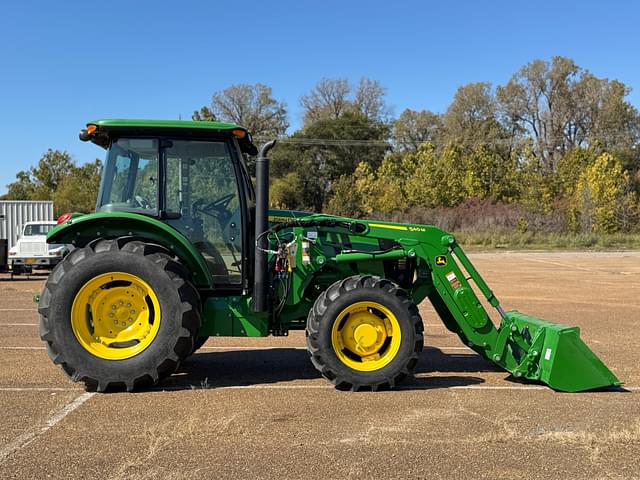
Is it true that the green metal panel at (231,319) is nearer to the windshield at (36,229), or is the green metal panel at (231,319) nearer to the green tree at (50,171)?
the windshield at (36,229)

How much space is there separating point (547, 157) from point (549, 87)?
8321 millimetres

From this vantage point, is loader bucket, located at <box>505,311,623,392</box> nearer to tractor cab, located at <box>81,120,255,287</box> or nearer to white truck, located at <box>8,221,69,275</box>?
tractor cab, located at <box>81,120,255,287</box>

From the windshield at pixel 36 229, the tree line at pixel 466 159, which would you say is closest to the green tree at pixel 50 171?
the tree line at pixel 466 159

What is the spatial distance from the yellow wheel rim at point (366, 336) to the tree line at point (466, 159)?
41287 millimetres

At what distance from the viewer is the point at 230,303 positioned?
6.09 m

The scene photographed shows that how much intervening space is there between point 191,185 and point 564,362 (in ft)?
12.6

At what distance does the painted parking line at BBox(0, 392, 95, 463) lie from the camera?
4246 mm

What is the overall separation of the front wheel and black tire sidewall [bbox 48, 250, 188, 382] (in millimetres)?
1252

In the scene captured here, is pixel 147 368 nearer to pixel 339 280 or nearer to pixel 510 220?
pixel 339 280

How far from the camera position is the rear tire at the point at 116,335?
5.62 metres

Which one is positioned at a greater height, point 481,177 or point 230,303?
point 481,177

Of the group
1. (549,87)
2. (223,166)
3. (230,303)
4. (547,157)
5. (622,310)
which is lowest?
(622,310)

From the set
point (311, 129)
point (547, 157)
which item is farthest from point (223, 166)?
point (547, 157)

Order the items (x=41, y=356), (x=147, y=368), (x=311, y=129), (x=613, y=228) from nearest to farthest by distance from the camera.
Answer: (x=147, y=368), (x=41, y=356), (x=613, y=228), (x=311, y=129)
